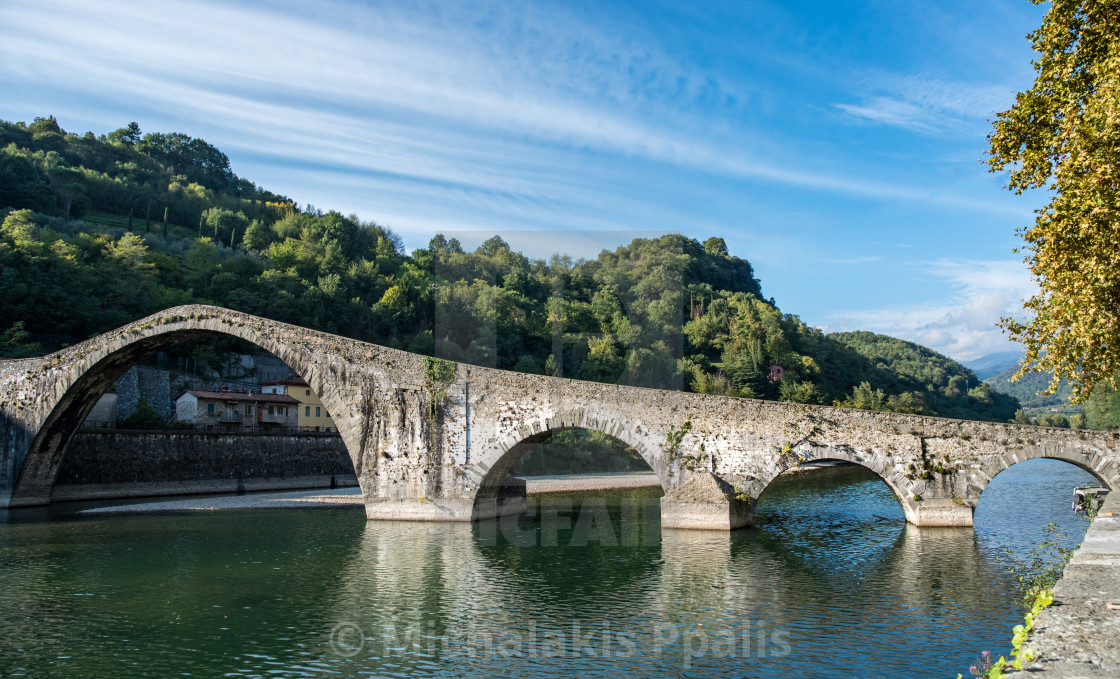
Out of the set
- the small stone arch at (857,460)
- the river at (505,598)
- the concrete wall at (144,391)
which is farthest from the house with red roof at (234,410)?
the small stone arch at (857,460)

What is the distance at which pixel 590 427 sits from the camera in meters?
21.2

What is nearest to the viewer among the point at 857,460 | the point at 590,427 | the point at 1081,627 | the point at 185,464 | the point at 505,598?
the point at 1081,627

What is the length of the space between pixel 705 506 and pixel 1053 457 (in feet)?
30.0

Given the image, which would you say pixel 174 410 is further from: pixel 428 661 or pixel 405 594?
pixel 428 661

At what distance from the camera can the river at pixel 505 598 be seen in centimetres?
1062

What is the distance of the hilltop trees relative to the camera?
402 inches

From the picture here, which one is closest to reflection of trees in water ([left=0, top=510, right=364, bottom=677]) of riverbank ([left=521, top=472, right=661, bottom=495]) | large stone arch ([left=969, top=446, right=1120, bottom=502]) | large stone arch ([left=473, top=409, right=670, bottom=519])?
large stone arch ([left=473, top=409, right=670, bottom=519])

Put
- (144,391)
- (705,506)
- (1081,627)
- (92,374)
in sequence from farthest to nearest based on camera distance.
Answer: (144,391)
(92,374)
(705,506)
(1081,627)

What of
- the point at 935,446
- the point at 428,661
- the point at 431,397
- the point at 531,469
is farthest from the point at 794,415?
the point at 531,469

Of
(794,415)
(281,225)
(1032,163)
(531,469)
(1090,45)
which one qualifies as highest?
(281,225)

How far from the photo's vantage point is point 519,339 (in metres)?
71.6

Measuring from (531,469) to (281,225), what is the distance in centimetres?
4569

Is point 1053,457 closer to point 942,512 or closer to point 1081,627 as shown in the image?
point 942,512

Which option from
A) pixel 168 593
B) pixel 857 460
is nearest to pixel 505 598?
pixel 168 593
